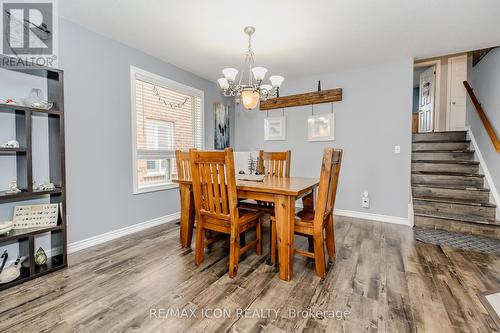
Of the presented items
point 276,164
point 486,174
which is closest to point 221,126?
point 276,164

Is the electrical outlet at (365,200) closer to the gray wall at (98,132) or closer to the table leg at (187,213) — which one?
the table leg at (187,213)

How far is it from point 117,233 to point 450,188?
Result: 4.66m

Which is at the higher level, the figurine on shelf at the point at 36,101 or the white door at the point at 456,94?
the white door at the point at 456,94

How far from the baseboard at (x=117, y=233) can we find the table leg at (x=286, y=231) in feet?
6.95

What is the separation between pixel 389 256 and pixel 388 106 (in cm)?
230

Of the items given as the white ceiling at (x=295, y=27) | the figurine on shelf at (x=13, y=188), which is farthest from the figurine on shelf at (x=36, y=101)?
the white ceiling at (x=295, y=27)

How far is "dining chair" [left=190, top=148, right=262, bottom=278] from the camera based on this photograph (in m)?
1.85

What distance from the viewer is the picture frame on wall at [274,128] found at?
442 centimetres

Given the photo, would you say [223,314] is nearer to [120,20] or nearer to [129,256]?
[129,256]

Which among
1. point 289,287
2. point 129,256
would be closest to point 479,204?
point 289,287

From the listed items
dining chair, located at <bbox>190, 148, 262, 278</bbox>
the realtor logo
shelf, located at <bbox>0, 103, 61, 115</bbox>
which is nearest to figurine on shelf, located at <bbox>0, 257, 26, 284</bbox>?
shelf, located at <bbox>0, 103, 61, 115</bbox>

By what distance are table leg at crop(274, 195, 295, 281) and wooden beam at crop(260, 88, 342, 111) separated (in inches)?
106

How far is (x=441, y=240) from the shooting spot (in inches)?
107

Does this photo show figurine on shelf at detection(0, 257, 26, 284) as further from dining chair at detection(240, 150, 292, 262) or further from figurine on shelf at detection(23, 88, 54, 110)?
dining chair at detection(240, 150, 292, 262)
